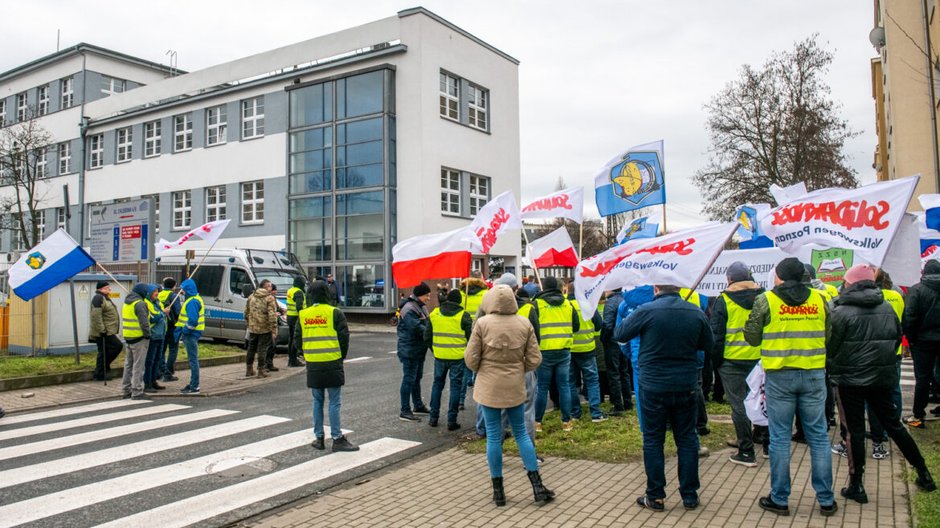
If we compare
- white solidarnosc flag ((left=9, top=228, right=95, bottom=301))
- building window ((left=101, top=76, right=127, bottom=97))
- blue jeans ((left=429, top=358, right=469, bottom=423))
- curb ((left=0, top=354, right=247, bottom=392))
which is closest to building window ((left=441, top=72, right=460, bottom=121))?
white solidarnosc flag ((left=9, top=228, right=95, bottom=301))

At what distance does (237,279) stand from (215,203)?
15.0 metres

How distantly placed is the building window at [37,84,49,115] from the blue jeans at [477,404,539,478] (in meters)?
45.1

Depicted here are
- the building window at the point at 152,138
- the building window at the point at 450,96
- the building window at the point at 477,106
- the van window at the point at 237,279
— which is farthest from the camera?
the building window at the point at 152,138

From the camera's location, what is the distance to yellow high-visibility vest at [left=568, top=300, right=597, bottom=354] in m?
8.57

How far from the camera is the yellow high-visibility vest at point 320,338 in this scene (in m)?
7.43

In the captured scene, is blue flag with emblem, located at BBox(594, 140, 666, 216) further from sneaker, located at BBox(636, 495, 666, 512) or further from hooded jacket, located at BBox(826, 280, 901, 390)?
sneaker, located at BBox(636, 495, 666, 512)

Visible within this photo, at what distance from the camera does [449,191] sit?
90.9 ft

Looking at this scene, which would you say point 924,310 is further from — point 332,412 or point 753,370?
point 332,412

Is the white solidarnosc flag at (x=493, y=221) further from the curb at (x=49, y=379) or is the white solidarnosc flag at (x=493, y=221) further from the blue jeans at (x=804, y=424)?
the curb at (x=49, y=379)

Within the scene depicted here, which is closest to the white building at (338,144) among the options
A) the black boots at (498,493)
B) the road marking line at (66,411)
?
the road marking line at (66,411)

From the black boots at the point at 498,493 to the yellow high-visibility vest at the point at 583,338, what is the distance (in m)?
3.35

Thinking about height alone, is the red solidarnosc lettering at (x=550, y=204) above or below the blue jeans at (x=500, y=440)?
above

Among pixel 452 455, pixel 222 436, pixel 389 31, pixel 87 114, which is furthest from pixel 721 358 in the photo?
pixel 87 114

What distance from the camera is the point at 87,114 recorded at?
38.0 m
